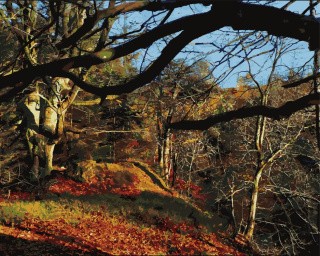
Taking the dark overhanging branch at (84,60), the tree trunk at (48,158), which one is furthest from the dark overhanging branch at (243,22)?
the tree trunk at (48,158)

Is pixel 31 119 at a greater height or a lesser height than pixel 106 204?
greater

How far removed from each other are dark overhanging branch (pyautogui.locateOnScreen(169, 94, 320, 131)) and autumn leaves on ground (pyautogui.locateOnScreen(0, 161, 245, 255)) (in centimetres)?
915

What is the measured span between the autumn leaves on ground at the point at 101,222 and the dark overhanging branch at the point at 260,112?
9153 millimetres

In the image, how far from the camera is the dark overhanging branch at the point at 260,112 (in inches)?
82.8

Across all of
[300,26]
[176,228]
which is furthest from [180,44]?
[176,228]

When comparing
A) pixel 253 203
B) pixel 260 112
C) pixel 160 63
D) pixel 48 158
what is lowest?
pixel 253 203

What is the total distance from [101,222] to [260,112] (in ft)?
41.3

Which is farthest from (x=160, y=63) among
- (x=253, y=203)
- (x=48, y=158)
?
(x=253, y=203)

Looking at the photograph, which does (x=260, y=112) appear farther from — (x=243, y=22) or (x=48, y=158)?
(x=48, y=158)

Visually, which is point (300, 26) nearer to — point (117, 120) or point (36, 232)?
point (36, 232)

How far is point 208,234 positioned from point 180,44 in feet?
48.9

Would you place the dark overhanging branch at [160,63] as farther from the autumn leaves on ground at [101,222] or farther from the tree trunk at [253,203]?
the tree trunk at [253,203]

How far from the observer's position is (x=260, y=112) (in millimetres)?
2285

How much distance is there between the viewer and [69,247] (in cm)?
1070
